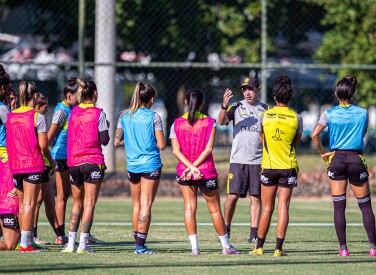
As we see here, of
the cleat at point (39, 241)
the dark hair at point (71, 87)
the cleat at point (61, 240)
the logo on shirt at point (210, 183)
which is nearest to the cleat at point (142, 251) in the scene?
the logo on shirt at point (210, 183)

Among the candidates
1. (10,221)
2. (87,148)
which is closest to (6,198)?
(10,221)

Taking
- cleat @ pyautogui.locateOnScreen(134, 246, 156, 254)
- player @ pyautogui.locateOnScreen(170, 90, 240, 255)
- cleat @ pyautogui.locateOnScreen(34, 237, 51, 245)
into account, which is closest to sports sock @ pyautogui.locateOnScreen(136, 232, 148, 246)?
cleat @ pyautogui.locateOnScreen(134, 246, 156, 254)

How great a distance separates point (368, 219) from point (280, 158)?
50.8 inches

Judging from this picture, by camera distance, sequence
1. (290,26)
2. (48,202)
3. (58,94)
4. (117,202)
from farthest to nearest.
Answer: (290,26) → (58,94) → (117,202) → (48,202)

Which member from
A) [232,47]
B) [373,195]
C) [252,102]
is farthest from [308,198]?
[232,47]

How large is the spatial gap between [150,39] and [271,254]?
62.0ft

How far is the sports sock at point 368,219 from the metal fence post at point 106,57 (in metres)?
10.3

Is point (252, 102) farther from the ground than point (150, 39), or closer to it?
closer to it

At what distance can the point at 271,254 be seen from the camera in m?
10.9

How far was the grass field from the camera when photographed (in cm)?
928

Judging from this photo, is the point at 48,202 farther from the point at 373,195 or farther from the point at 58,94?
the point at 58,94

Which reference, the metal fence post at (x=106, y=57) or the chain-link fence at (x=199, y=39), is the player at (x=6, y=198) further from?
the chain-link fence at (x=199, y=39)

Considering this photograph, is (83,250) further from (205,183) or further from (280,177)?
(280,177)

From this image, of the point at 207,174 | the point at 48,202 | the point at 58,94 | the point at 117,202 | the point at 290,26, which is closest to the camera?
the point at 207,174
